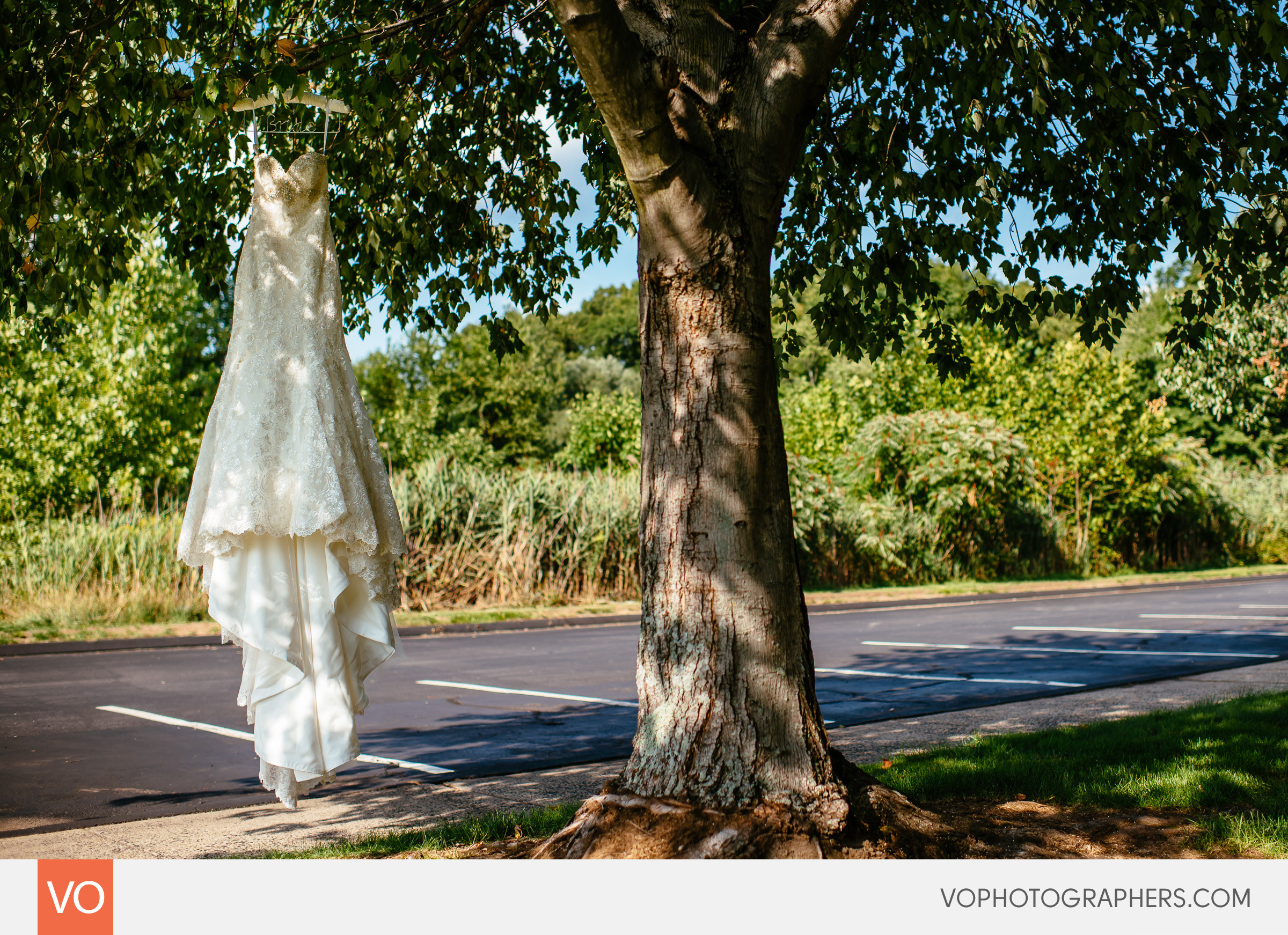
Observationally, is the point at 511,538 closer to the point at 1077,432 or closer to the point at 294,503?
the point at 294,503

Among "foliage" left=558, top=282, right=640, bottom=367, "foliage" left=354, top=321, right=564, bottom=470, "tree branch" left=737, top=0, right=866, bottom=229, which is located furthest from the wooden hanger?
"foliage" left=558, top=282, right=640, bottom=367

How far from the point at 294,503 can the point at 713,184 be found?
1831 mm

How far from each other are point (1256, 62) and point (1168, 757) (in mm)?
4007

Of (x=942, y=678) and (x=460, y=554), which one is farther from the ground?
(x=460, y=554)

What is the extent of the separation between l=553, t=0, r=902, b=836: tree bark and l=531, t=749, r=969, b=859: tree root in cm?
5

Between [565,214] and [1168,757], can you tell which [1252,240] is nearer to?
[1168,757]

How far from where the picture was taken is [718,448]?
12.1 ft

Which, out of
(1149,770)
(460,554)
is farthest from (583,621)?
(1149,770)

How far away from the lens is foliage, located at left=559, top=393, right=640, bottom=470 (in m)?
26.4

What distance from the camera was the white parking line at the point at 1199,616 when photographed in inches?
590

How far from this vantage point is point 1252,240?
5852 millimetres

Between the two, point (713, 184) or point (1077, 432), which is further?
point (1077, 432)

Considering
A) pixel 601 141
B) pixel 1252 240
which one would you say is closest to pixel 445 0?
pixel 601 141

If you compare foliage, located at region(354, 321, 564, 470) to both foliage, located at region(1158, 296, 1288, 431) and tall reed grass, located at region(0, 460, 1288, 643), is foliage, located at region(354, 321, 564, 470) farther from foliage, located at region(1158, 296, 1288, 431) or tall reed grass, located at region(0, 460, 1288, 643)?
foliage, located at region(1158, 296, 1288, 431)
